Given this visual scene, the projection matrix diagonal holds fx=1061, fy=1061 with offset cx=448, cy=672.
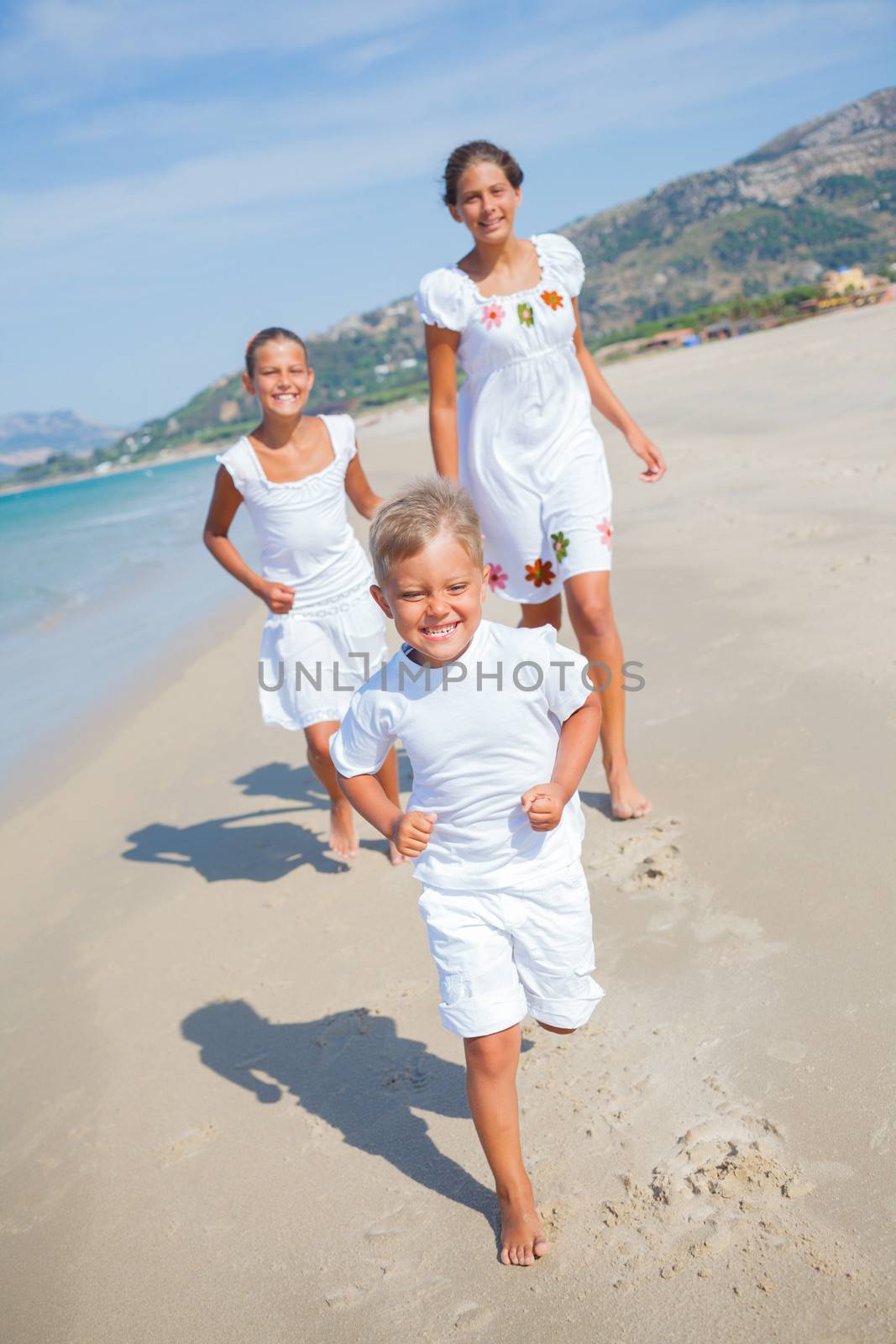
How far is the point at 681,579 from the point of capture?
661 cm

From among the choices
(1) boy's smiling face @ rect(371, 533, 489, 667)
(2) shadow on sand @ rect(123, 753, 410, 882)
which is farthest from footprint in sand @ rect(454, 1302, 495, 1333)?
(2) shadow on sand @ rect(123, 753, 410, 882)

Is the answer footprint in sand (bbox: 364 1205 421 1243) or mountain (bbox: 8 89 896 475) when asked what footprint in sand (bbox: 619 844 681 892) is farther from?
mountain (bbox: 8 89 896 475)

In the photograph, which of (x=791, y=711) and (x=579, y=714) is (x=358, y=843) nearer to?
(x=791, y=711)

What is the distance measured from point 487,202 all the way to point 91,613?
385 inches

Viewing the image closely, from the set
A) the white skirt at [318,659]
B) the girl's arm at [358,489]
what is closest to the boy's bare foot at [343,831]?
the white skirt at [318,659]

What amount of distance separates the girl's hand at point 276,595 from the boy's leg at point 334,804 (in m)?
0.48

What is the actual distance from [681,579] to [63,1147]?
4.89m

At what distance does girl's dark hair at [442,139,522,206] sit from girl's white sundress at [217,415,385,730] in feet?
3.20

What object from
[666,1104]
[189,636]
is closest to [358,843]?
[666,1104]

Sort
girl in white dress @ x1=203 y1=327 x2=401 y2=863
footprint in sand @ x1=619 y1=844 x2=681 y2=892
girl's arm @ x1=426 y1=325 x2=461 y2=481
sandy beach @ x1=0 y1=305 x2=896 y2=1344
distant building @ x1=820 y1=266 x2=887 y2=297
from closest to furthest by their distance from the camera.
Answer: sandy beach @ x1=0 y1=305 x2=896 y2=1344 < footprint in sand @ x1=619 y1=844 x2=681 y2=892 < girl's arm @ x1=426 y1=325 x2=461 y2=481 < girl in white dress @ x1=203 y1=327 x2=401 y2=863 < distant building @ x1=820 y1=266 x2=887 y2=297

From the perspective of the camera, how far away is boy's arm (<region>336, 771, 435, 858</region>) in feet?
6.84

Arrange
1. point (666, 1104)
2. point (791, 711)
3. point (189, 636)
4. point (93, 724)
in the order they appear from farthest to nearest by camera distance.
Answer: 1. point (189, 636)
2. point (93, 724)
3. point (791, 711)
4. point (666, 1104)

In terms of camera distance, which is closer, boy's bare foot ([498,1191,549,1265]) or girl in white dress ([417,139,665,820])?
boy's bare foot ([498,1191,549,1265])

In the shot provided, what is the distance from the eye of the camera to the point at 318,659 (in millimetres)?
4102
